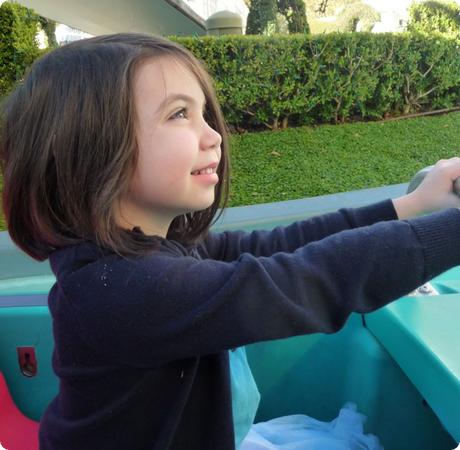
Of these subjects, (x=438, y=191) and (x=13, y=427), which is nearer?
(x=438, y=191)

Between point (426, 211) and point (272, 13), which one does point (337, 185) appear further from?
point (272, 13)

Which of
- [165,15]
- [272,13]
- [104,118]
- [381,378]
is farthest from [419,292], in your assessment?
[165,15]

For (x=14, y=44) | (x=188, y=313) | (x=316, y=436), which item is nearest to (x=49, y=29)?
(x=14, y=44)

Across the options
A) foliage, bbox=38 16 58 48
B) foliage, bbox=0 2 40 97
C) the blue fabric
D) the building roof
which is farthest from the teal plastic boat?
the building roof

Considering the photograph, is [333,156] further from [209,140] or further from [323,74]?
[209,140]

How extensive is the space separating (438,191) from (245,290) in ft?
1.84

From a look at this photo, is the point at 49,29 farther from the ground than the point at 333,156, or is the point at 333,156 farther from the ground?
the point at 49,29

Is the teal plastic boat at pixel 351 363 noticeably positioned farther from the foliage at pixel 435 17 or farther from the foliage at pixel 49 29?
the foliage at pixel 49 29

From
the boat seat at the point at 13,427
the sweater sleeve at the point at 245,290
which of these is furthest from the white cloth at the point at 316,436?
the boat seat at the point at 13,427

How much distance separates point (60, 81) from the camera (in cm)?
91

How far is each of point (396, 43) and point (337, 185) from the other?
2085 millimetres

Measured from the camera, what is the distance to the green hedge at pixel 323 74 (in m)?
4.61

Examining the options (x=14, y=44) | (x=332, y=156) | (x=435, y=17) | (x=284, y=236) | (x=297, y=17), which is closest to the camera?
(x=284, y=236)

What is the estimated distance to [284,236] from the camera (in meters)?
1.31
